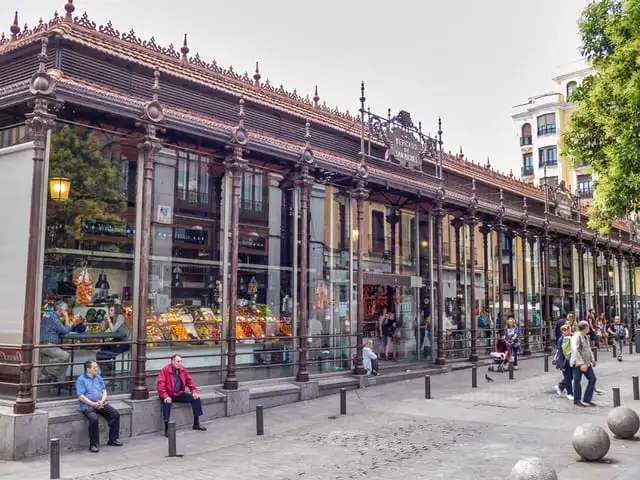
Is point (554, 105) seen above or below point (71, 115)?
above

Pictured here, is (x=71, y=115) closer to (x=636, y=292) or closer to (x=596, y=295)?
(x=596, y=295)

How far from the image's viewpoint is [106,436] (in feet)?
36.2

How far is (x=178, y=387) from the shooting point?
12055mm

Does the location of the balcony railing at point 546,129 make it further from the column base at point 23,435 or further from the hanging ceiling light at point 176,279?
the column base at point 23,435

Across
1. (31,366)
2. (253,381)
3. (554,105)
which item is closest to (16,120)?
(31,366)

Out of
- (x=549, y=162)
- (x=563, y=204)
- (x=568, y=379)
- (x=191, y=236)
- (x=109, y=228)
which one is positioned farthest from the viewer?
(x=549, y=162)

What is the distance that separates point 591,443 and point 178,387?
7.34m

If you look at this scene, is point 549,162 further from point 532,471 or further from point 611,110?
point 532,471

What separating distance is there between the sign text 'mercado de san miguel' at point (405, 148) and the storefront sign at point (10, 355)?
1214 cm

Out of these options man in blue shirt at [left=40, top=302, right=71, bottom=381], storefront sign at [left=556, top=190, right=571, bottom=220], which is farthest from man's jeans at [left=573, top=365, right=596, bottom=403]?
storefront sign at [left=556, top=190, right=571, bottom=220]

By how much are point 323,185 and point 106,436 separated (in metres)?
9.05

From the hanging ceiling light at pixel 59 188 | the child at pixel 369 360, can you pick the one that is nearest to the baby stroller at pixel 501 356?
the child at pixel 369 360

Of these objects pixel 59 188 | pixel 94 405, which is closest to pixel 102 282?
pixel 59 188

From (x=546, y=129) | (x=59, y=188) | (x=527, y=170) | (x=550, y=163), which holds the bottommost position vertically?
(x=59, y=188)
